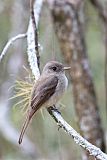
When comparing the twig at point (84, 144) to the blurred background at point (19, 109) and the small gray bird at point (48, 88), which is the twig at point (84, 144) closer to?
the small gray bird at point (48, 88)

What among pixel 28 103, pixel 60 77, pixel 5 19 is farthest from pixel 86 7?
pixel 28 103

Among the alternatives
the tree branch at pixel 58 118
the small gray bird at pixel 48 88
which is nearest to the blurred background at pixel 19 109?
the small gray bird at pixel 48 88

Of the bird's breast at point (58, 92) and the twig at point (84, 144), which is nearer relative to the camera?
the twig at point (84, 144)

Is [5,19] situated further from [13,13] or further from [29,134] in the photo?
[29,134]

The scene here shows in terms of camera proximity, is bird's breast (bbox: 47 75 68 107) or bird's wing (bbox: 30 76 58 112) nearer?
bird's wing (bbox: 30 76 58 112)

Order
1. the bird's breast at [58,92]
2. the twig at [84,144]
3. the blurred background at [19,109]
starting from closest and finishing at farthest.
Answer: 1. the twig at [84,144]
2. the bird's breast at [58,92]
3. the blurred background at [19,109]

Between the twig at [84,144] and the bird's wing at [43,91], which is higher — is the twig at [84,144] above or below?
below

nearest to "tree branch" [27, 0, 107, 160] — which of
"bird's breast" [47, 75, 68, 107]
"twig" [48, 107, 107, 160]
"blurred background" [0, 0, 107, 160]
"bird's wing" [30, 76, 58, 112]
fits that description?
"twig" [48, 107, 107, 160]

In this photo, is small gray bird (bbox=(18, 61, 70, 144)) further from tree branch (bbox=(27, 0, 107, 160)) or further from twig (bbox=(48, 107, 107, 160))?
twig (bbox=(48, 107, 107, 160))

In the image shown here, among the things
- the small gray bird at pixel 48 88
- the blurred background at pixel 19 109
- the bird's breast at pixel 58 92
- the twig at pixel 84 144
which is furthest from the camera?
the blurred background at pixel 19 109

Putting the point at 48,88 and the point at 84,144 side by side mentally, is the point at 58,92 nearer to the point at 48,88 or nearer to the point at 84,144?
the point at 48,88
